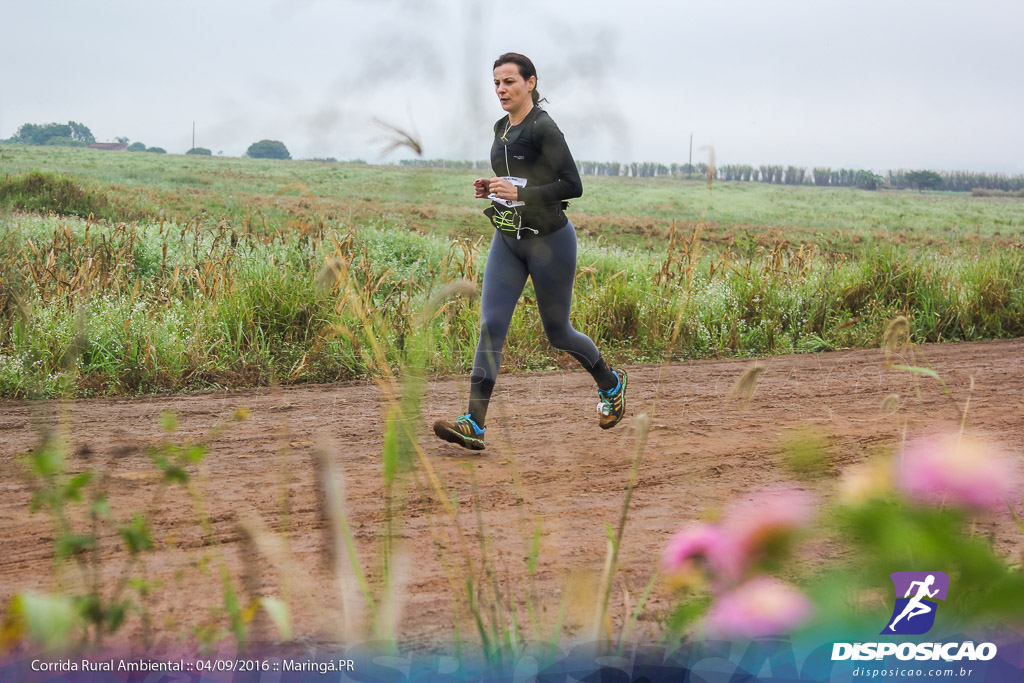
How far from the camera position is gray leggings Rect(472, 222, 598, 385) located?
15.4ft

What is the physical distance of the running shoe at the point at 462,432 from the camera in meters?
4.79

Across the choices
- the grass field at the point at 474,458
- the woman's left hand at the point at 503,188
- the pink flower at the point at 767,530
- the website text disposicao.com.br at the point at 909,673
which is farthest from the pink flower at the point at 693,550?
the woman's left hand at the point at 503,188

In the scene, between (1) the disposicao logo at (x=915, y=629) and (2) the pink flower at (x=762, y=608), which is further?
(1) the disposicao logo at (x=915, y=629)

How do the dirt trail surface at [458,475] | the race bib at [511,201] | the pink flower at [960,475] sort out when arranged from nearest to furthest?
the pink flower at [960,475]
the dirt trail surface at [458,475]
the race bib at [511,201]

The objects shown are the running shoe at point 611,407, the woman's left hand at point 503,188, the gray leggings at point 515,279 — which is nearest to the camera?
the woman's left hand at point 503,188

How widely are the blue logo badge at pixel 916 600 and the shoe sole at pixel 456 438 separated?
3.42 metres

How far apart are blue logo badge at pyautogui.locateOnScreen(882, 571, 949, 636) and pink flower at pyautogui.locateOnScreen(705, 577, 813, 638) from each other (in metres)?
0.15

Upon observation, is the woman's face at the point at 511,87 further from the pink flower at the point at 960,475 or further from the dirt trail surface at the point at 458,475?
the pink flower at the point at 960,475

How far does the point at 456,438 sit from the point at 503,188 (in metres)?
1.38

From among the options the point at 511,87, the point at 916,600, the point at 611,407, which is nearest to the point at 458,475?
the point at 611,407

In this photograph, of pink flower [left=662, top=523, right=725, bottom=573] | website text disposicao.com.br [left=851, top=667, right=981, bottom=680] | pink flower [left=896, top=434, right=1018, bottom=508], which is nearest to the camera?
pink flower [left=896, top=434, right=1018, bottom=508]

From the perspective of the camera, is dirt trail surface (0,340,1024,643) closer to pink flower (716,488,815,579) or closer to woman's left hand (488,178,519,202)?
pink flower (716,488,815,579)

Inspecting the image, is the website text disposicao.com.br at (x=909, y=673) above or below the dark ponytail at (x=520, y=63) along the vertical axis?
below

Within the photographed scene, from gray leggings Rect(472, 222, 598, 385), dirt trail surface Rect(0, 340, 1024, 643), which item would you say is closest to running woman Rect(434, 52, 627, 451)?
gray leggings Rect(472, 222, 598, 385)
